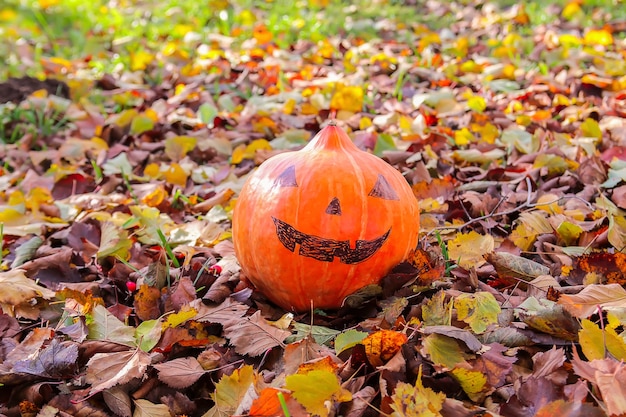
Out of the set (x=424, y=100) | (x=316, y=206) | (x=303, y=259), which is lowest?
(x=424, y=100)

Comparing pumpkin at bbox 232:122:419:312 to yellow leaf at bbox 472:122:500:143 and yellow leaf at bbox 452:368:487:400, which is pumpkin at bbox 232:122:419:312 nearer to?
yellow leaf at bbox 452:368:487:400

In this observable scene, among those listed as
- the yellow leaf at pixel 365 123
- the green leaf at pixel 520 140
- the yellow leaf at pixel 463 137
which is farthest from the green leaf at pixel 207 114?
the green leaf at pixel 520 140

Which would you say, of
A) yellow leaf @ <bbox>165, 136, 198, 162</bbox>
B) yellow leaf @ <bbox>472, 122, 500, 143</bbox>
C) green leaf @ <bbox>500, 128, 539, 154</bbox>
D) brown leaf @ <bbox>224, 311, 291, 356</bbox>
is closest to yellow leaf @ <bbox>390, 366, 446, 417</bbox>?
brown leaf @ <bbox>224, 311, 291, 356</bbox>

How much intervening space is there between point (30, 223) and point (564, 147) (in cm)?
228

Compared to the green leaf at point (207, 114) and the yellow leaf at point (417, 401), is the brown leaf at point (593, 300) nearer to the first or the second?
the yellow leaf at point (417, 401)

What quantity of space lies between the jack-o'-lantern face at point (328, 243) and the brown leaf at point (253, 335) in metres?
0.21

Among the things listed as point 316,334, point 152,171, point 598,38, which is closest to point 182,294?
point 316,334

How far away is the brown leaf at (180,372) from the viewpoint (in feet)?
5.06

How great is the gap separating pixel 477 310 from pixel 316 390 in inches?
19.7

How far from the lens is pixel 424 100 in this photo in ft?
12.1

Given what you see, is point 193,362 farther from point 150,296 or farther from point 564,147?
point 564,147

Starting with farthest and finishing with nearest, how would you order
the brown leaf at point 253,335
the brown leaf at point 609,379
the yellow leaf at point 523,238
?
the yellow leaf at point 523,238 → the brown leaf at point 253,335 → the brown leaf at point 609,379

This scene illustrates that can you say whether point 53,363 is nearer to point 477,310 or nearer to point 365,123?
point 477,310

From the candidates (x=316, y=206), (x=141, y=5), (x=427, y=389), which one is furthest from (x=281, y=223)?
(x=141, y=5)
